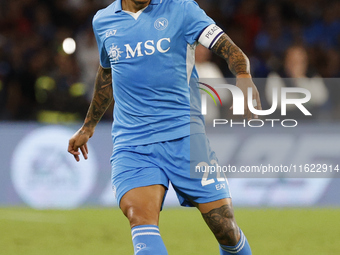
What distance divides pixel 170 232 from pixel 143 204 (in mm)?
3205

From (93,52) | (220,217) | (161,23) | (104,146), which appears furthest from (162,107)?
(93,52)

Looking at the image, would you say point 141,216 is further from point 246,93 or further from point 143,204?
point 246,93

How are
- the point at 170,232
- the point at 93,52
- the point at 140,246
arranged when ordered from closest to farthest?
1. the point at 140,246
2. the point at 170,232
3. the point at 93,52

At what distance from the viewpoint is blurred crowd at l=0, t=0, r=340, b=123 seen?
8.73 m

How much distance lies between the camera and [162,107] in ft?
12.2

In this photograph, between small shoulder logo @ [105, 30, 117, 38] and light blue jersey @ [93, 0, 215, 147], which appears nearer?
light blue jersey @ [93, 0, 215, 147]

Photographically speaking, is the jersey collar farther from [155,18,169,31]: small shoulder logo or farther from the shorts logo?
the shorts logo

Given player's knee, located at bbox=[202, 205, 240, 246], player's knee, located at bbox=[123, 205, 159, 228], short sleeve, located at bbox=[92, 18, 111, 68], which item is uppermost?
short sleeve, located at bbox=[92, 18, 111, 68]

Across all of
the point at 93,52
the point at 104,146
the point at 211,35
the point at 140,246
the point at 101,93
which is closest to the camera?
the point at 140,246

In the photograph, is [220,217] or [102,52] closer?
[220,217]

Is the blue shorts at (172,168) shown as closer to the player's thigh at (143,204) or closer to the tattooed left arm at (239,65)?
the player's thigh at (143,204)

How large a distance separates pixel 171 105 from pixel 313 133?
4.75 meters

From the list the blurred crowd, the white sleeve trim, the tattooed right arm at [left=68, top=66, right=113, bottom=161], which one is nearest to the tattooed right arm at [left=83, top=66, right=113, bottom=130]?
the tattooed right arm at [left=68, top=66, right=113, bottom=161]

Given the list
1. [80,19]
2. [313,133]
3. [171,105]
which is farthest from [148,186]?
[80,19]
